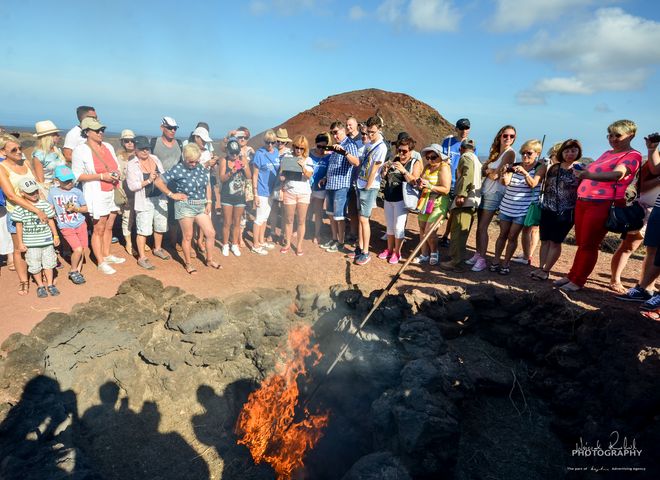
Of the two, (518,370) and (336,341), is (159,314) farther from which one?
(518,370)

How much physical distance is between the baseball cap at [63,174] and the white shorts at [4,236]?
1.14m

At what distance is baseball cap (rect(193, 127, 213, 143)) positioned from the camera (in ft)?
23.6

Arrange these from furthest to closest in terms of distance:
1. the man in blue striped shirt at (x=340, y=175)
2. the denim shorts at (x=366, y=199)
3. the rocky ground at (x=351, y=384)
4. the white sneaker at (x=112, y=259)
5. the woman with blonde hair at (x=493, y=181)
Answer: the man in blue striped shirt at (x=340, y=175) → the denim shorts at (x=366, y=199) → the white sneaker at (x=112, y=259) → the woman with blonde hair at (x=493, y=181) → the rocky ground at (x=351, y=384)

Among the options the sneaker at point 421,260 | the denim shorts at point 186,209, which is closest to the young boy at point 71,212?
the denim shorts at point 186,209

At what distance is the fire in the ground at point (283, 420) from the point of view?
4.43 metres

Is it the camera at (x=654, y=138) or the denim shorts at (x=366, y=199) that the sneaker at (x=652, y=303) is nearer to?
the camera at (x=654, y=138)

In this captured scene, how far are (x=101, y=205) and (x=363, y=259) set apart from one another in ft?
15.3

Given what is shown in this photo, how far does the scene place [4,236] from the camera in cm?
559

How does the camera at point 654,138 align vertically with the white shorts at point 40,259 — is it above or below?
above

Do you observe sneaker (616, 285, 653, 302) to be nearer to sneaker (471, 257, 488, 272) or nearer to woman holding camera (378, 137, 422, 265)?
sneaker (471, 257, 488, 272)

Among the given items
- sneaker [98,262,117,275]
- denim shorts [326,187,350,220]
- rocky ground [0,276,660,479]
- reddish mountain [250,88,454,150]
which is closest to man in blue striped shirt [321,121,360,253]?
denim shorts [326,187,350,220]

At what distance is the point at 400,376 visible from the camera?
4348 millimetres

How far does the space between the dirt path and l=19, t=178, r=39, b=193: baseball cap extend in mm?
1519

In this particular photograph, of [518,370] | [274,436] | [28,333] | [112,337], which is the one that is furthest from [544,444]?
[28,333]
